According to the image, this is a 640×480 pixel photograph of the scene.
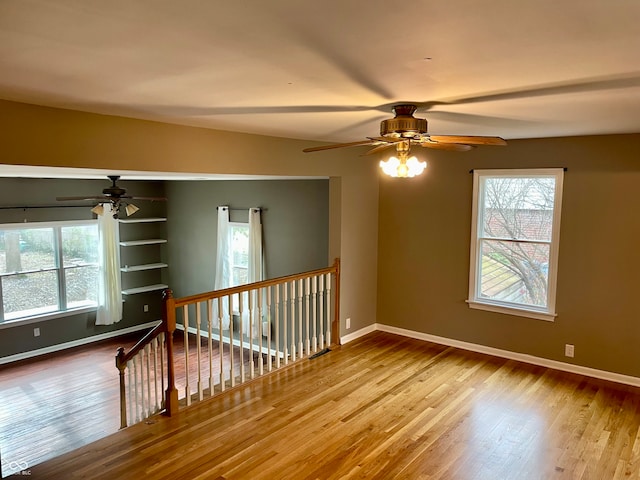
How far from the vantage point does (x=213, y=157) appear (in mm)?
4043

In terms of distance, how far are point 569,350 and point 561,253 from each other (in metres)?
1.02

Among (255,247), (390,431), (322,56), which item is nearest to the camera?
(322,56)

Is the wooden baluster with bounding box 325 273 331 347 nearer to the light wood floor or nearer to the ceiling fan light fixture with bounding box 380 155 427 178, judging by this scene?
the light wood floor

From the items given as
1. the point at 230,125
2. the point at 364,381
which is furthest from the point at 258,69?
the point at 364,381

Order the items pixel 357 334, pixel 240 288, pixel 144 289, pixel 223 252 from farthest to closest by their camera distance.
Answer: pixel 144 289
pixel 223 252
pixel 357 334
pixel 240 288

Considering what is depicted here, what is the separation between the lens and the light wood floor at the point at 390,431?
316 centimetres

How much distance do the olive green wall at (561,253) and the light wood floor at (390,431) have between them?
1.44 feet

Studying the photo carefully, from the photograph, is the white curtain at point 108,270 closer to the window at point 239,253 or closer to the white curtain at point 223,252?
the white curtain at point 223,252

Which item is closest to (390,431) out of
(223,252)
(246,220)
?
(246,220)

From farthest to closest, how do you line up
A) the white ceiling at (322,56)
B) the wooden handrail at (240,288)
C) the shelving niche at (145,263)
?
the shelving niche at (145,263) → the wooden handrail at (240,288) → the white ceiling at (322,56)

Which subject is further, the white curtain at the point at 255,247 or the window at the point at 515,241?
the white curtain at the point at 255,247

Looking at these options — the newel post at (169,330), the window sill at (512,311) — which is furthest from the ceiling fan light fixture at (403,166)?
the window sill at (512,311)

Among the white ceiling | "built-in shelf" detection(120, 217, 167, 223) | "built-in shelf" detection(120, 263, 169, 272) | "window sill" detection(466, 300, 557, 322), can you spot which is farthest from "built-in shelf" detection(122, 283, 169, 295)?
the white ceiling

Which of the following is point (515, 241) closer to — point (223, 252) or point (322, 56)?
point (322, 56)
